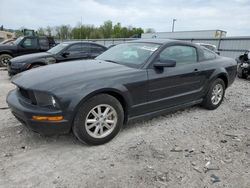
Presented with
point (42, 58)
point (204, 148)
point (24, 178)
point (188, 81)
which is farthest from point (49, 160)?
point (42, 58)

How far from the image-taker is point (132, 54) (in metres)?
3.78

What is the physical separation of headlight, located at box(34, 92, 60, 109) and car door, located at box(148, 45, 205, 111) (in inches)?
58.2

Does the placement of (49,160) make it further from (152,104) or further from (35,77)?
(152,104)

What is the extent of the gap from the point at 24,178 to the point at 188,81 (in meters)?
3.04

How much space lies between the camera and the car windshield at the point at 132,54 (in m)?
3.55

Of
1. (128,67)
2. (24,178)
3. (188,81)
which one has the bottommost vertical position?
(24,178)

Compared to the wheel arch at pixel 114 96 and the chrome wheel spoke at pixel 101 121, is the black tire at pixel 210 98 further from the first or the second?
the chrome wheel spoke at pixel 101 121

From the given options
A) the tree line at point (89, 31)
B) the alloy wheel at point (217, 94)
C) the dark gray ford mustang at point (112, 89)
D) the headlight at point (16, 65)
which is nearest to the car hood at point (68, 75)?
the dark gray ford mustang at point (112, 89)

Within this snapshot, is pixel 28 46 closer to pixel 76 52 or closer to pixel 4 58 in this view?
pixel 4 58

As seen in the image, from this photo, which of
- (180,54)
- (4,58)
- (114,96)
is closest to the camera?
(114,96)

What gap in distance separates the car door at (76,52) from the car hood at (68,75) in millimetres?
4114

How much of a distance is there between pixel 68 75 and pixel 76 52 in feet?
16.7

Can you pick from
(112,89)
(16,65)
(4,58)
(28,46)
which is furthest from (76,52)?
(112,89)

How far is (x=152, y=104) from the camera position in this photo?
11.4 ft
